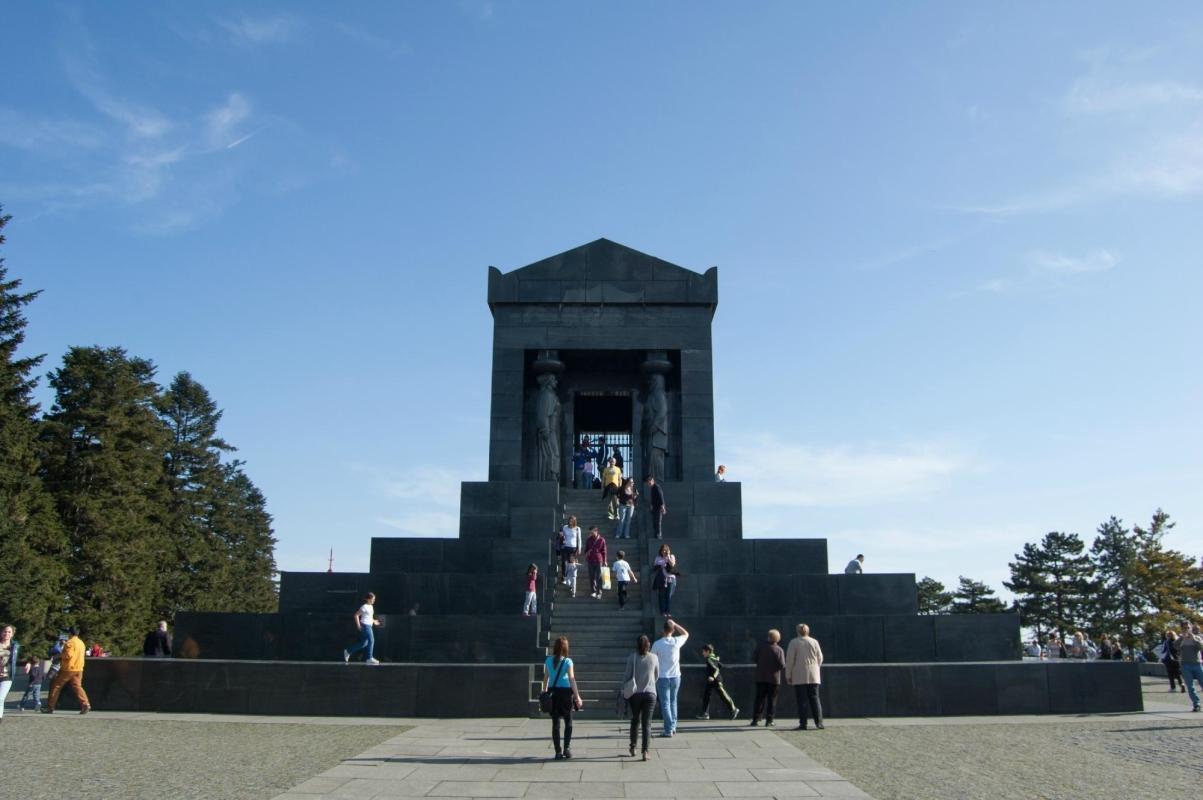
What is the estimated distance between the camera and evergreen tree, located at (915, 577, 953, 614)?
264ft

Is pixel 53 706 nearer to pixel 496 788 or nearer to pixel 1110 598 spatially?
pixel 496 788

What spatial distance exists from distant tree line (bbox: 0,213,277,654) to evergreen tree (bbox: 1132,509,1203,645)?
57821mm

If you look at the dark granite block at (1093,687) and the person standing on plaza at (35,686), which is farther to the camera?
the person standing on plaza at (35,686)

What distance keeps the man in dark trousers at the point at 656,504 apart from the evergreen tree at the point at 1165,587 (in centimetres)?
5067

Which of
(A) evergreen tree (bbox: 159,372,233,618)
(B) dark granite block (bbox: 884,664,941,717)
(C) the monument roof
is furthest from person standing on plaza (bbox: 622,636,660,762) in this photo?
(A) evergreen tree (bbox: 159,372,233,618)

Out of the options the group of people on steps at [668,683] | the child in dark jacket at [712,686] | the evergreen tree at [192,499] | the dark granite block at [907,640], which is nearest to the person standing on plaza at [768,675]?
the group of people on steps at [668,683]

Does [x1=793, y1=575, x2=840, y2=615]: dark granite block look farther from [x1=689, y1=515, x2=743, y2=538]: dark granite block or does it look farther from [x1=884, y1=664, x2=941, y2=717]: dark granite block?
[x1=884, y1=664, x2=941, y2=717]: dark granite block

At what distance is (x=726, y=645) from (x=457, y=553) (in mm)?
6729

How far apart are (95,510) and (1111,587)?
201 feet

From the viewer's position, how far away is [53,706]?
53.0 ft

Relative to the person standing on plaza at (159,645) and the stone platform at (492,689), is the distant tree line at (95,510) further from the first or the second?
the stone platform at (492,689)

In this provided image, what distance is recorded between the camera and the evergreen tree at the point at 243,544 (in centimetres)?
6794

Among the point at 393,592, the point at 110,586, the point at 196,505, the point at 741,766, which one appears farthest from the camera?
the point at 196,505

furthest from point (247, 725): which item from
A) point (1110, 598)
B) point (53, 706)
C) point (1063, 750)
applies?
point (1110, 598)
